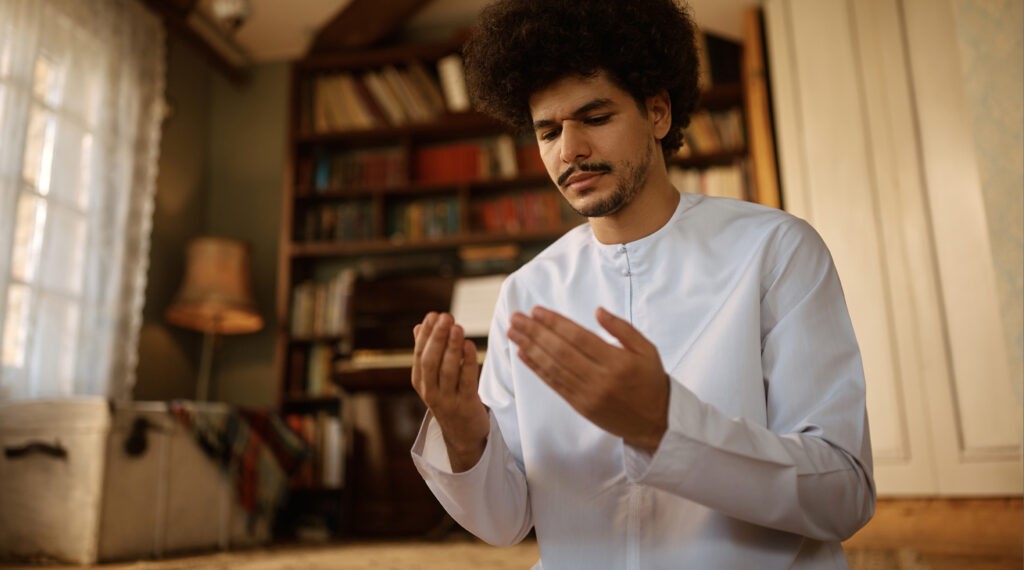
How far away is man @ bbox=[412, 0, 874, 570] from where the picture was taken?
79 cm

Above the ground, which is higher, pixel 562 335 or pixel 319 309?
pixel 319 309

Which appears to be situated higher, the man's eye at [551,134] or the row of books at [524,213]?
the row of books at [524,213]

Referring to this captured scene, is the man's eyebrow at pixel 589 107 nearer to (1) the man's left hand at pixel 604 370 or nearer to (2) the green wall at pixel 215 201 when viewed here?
(1) the man's left hand at pixel 604 370

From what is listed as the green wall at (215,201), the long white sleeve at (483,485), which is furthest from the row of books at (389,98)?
the long white sleeve at (483,485)

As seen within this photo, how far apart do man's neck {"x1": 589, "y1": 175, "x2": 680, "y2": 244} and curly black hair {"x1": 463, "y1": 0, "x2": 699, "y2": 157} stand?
154mm

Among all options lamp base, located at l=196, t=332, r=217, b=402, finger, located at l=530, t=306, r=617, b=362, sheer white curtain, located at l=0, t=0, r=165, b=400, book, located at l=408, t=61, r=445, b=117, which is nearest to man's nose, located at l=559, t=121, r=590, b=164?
finger, located at l=530, t=306, r=617, b=362

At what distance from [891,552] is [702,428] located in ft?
7.11

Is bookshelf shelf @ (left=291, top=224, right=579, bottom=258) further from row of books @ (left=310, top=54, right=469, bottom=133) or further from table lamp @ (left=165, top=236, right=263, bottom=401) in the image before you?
row of books @ (left=310, top=54, right=469, bottom=133)

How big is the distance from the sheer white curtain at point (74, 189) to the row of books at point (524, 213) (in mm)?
1822

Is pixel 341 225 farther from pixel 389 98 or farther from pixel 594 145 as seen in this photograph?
pixel 594 145

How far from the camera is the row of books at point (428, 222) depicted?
4.70 m

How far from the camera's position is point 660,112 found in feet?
4.32

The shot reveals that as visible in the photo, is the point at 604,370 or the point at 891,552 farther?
the point at 891,552

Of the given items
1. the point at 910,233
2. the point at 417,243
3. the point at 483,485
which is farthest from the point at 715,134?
the point at 483,485
